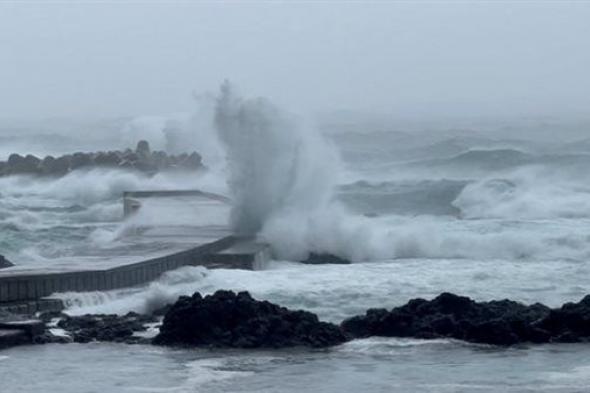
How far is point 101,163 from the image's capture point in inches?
2071

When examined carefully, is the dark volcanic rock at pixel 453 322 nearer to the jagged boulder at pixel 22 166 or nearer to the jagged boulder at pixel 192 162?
the jagged boulder at pixel 192 162

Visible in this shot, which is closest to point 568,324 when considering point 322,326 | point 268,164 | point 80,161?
point 322,326

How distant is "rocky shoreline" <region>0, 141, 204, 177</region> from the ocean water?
913 mm

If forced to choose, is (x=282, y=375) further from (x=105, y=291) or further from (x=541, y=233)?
(x=541, y=233)

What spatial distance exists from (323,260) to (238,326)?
9787mm

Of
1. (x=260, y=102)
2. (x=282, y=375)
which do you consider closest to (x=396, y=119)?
(x=260, y=102)

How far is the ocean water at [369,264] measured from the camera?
20.3m

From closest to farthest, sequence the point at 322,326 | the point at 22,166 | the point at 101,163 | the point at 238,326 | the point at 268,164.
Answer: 1. the point at 238,326
2. the point at 322,326
3. the point at 268,164
4. the point at 101,163
5. the point at 22,166

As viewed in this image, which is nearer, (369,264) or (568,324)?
(568,324)

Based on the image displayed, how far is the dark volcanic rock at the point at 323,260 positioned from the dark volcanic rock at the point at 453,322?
337 inches

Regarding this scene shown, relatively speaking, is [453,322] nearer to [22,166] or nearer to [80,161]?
[80,161]

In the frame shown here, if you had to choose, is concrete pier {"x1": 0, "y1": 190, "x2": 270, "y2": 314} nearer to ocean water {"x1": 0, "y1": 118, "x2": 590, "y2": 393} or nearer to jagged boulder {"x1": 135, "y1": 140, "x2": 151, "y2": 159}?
ocean water {"x1": 0, "y1": 118, "x2": 590, "y2": 393}

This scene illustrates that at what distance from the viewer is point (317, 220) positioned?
3481cm

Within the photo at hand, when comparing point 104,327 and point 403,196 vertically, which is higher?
point 403,196
